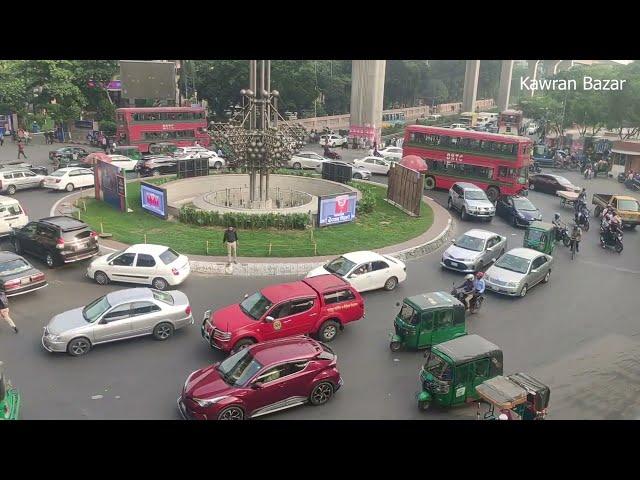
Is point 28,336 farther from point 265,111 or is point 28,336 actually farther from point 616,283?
point 616,283

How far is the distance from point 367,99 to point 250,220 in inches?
1270

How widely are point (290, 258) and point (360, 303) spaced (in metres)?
5.43

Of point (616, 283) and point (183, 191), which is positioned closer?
point (616, 283)

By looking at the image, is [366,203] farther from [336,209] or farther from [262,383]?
[262,383]

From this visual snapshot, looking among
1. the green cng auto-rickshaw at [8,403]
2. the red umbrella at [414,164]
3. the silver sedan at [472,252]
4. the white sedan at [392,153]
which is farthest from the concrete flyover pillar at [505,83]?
the green cng auto-rickshaw at [8,403]

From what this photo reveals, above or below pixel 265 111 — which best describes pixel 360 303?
below

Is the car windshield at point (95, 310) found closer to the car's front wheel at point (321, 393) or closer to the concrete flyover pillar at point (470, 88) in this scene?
the car's front wheel at point (321, 393)

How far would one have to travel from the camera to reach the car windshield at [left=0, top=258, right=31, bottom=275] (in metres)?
15.7

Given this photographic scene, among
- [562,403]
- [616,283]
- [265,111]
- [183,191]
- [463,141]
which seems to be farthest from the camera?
[463,141]

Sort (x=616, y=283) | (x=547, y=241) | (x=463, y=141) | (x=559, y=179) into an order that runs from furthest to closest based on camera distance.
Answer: (x=559, y=179) → (x=463, y=141) → (x=547, y=241) → (x=616, y=283)

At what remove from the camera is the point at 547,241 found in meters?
21.1

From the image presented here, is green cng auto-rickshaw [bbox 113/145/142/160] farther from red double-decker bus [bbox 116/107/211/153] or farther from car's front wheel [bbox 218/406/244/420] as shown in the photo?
car's front wheel [bbox 218/406/244/420]

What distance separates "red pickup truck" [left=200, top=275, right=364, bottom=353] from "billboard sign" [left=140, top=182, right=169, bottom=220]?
10.6m

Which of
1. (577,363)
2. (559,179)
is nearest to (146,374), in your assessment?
(577,363)
